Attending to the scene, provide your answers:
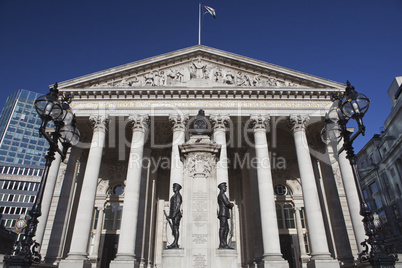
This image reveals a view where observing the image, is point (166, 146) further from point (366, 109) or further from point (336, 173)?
point (366, 109)

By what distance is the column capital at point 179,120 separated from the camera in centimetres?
2259

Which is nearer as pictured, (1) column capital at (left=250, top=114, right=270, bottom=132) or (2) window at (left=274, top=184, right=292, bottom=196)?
Result: (1) column capital at (left=250, top=114, right=270, bottom=132)

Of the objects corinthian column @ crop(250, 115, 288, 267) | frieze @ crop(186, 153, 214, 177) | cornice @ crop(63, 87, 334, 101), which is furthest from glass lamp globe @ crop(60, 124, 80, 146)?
corinthian column @ crop(250, 115, 288, 267)

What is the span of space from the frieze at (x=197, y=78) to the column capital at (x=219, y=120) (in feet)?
10.5

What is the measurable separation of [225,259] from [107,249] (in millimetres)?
20950

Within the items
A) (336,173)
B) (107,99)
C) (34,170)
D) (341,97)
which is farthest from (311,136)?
(34,170)

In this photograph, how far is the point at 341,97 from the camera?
1084cm

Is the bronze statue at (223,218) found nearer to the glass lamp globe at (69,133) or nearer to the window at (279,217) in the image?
the glass lamp globe at (69,133)

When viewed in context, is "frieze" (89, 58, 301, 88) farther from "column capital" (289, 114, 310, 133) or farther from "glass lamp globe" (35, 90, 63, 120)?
"glass lamp globe" (35, 90, 63, 120)

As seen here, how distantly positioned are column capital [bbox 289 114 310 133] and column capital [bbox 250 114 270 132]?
2.09 m

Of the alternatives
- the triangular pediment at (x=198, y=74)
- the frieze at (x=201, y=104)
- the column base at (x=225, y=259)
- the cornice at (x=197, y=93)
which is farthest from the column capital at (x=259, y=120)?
the column base at (x=225, y=259)

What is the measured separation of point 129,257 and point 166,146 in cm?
1137

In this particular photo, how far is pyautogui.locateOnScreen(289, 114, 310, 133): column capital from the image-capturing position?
2291cm

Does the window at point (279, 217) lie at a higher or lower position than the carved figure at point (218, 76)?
lower
